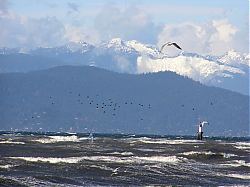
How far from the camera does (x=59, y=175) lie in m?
60.2

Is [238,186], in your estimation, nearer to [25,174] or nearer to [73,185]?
[73,185]

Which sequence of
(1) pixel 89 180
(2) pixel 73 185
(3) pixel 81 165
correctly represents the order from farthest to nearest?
(3) pixel 81 165 < (1) pixel 89 180 < (2) pixel 73 185

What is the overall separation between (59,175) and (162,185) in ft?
31.4

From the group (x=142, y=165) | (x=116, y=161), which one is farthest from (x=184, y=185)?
(x=116, y=161)

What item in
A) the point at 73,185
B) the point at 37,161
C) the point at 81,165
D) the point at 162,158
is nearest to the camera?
the point at 73,185

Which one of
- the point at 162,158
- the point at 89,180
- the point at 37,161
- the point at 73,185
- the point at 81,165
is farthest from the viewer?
the point at 162,158

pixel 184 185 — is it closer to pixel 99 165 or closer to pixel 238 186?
pixel 238 186

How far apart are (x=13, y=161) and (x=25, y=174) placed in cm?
1440

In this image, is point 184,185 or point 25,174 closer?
point 184,185

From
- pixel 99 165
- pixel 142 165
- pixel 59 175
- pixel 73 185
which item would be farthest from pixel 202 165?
pixel 73 185

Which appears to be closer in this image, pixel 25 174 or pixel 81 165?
pixel 25 174

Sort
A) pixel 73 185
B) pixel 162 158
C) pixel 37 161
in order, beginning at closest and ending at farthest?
1. pixel 73 185
2. pixel 37 161
3. pixel 162 158

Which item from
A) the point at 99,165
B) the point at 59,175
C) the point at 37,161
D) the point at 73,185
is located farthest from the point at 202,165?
the point at 73,185

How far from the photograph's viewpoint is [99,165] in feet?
234
